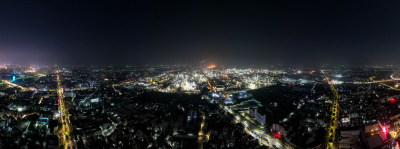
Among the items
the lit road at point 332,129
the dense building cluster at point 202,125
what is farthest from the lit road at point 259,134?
the lit road at point 332,129

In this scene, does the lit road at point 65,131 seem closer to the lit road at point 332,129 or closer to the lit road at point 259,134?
the lit road at point 259,134

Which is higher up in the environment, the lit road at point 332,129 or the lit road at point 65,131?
the lit road at point 332,129

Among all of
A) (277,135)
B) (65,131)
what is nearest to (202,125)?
(277,135)

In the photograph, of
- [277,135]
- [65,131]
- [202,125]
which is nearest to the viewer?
[277,135]

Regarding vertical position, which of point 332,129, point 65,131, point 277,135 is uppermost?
point 332,129

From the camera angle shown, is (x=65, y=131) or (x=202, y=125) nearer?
(x=65, y=131)

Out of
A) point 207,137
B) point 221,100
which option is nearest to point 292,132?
point 207,137

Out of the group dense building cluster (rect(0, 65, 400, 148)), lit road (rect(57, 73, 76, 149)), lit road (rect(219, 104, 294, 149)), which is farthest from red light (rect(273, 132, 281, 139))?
lit road (rect(57, 73, 76, 149))

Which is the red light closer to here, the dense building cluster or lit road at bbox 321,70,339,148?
the dense building cluster

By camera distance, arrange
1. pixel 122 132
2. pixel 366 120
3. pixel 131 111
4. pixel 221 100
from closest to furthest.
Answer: pixel 122 132
pixel 366 120
pixel 131 111
pixel 221 100

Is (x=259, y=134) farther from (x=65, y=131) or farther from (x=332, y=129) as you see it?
(x=65, y=131)

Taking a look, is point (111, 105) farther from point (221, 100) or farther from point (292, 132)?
point (292, 132)
